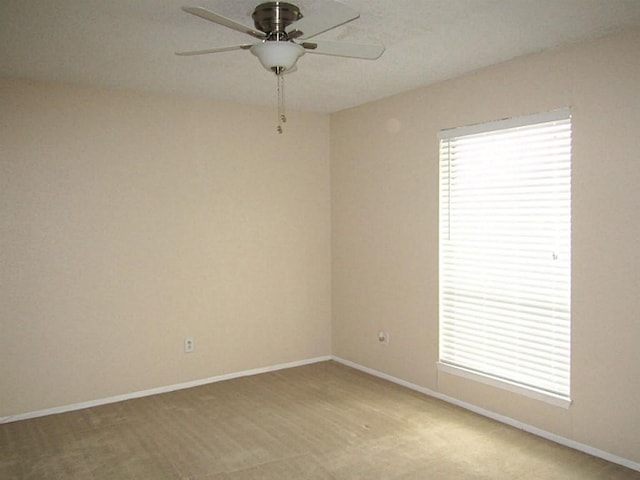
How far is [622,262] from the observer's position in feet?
10.1

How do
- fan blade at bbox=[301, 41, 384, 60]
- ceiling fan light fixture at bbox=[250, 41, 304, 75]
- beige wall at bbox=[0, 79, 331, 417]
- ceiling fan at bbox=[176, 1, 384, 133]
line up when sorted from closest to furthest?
ceiling fan at bbox=[176, 1, 384, 133]
ceiling fan light fixture at bbox=[250, 41, 304, 75]
fan blade at bbox=[301, 41, 384, 60]
beige wall at bbox=[0, 79, 331, 417]

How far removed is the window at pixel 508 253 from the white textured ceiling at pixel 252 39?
0.58 metres

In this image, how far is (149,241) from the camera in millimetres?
4441

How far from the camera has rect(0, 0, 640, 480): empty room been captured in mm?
3037

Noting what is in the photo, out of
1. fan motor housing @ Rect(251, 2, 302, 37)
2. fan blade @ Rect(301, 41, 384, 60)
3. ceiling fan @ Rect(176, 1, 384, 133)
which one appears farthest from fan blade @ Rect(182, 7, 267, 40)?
fan blade @ Rect(301, 41, 384, 60)

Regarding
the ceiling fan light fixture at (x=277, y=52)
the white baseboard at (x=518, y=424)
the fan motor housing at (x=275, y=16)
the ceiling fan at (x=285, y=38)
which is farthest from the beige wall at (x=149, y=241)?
the ceiling fan light fixture at (x=277, y=52)

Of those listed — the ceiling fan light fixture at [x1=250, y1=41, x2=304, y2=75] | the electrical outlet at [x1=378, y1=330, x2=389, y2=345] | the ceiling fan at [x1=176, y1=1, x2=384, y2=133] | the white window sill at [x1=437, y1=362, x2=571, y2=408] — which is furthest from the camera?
the electrical outlet at [x1=378, y1=330, x2=389, y2=345]

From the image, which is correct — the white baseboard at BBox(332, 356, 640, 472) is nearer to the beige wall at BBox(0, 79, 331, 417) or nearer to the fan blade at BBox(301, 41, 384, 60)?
the beige wall at BBox(0, 79, 331, 417)

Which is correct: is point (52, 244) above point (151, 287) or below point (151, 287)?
above

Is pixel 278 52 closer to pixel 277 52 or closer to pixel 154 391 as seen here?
pixel 277 52

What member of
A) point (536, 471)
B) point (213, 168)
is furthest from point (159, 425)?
point (536, 471)

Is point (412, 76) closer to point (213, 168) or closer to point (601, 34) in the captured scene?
point (601, 34)

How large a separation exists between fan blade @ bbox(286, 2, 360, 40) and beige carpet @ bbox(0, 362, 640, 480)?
2377 millimetres

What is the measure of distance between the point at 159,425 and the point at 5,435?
102 centimetres
